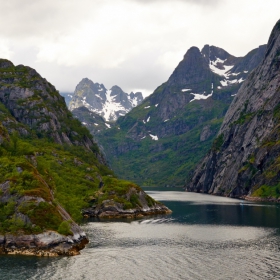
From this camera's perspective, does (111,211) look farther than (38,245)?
Yes

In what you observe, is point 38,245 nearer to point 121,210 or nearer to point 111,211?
point 111,211

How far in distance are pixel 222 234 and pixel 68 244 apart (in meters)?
48.7

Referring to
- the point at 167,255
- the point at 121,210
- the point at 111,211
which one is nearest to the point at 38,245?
the point at 167,255

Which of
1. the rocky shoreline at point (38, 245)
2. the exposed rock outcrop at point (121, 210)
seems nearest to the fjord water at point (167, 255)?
the rocky shoreline at point (38, 245)

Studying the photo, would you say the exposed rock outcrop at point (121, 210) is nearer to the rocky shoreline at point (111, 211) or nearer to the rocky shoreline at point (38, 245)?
the rocky shoreline at point (111, 211)

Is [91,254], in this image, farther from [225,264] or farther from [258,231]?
[258,231]

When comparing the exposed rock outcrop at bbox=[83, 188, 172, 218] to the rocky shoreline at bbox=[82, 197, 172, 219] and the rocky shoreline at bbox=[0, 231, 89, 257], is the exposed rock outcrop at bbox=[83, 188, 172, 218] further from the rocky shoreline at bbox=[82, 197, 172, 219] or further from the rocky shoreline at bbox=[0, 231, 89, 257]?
the rocky shoreline at bbox=[0, 231, 89, 257]

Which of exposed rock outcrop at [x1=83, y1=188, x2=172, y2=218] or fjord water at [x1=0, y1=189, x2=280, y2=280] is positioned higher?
exposed rock outcrop at [x1=83, y1=188, x2=172, y2=218]

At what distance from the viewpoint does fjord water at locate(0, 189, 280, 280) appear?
72250mm

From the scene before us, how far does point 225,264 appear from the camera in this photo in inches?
3098

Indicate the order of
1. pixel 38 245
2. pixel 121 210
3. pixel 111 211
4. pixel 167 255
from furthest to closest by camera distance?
pixel 121 210 < pixel 111 211 < pixel 167 255 < pixel 38 245

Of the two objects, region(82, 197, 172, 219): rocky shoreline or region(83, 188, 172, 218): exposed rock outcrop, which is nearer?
region(82, 197, 172, 219): rocky shoreline

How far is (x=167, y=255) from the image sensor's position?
87.4 metres

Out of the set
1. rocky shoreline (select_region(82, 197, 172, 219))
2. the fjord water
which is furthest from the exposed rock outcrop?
the fjord water
